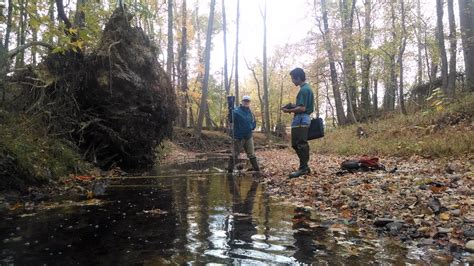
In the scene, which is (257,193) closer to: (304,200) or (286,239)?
(304,200)

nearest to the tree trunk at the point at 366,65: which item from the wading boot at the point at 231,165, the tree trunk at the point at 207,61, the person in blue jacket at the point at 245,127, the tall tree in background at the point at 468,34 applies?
the tall tree in background at the point at 468,34

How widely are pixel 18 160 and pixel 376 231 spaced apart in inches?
221

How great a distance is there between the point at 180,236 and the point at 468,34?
14.3 metres

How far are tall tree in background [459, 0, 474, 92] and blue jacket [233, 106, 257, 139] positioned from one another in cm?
905

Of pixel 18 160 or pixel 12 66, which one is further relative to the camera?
pixel 12 66

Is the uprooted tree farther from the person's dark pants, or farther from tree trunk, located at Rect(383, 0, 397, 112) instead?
tree trunk, located at Rect(383, 0, 397, 112)

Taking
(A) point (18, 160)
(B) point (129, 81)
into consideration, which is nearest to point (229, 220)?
(A) point (18, 160)

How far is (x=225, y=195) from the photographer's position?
5984 millimetres

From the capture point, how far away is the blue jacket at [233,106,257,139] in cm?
948

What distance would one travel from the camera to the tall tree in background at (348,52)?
1977cm

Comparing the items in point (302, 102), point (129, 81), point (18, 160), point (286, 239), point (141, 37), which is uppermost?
point (141, 37)

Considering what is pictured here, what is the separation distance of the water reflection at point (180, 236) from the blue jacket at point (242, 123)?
4199 millimetres

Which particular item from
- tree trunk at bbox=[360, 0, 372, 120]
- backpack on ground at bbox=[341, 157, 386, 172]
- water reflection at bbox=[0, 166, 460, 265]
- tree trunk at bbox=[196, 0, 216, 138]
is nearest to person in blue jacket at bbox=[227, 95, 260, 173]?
backpack on ground at bbox=[341, 157, 386, 172]

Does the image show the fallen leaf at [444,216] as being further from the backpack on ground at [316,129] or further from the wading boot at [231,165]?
the wading boot at [231,165]
